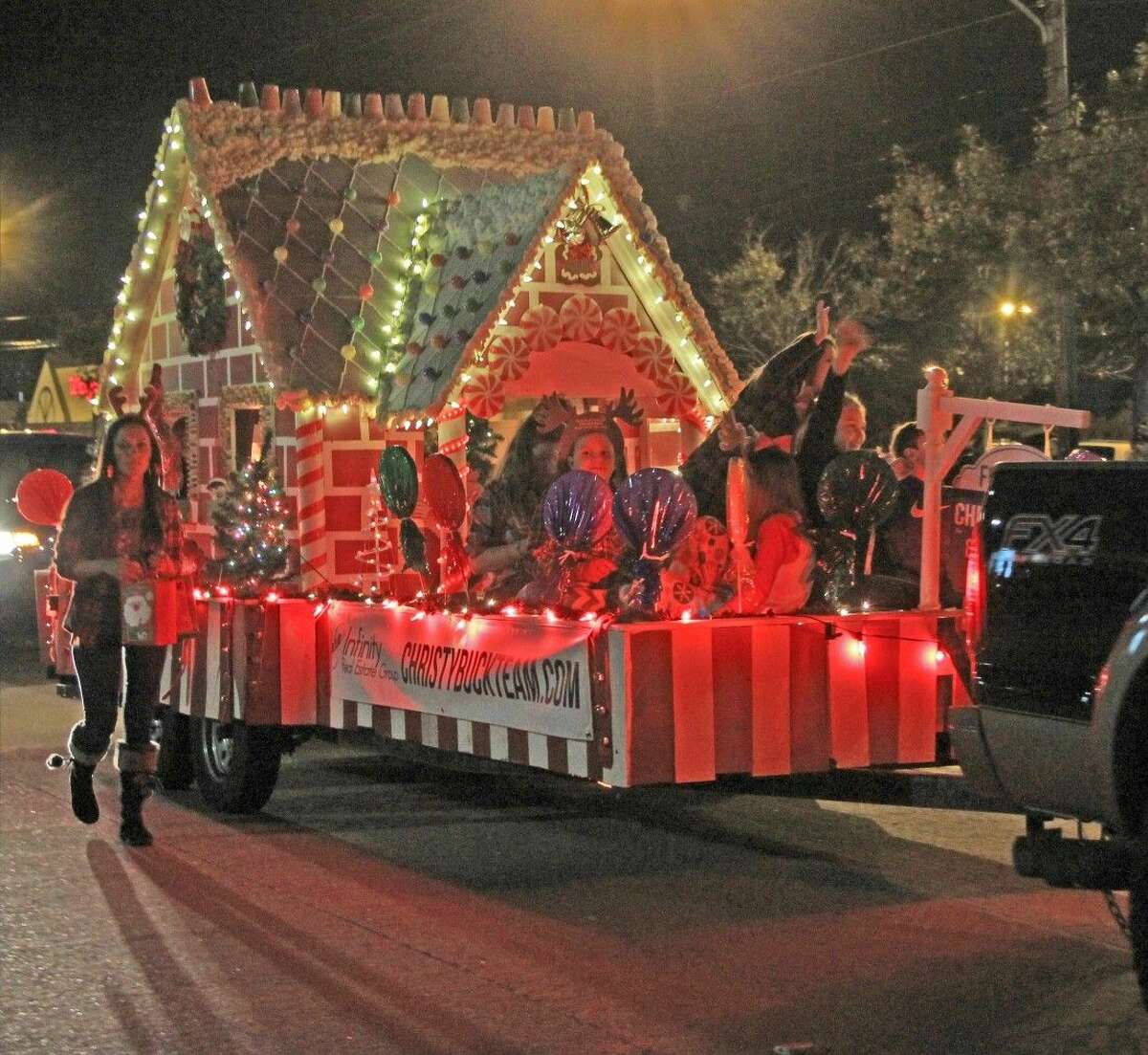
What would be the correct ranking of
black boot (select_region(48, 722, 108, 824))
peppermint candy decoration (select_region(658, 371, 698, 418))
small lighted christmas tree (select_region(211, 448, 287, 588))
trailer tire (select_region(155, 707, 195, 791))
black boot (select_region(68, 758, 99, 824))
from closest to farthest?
black boot (select_region(48, 722, 108, 824)), black boot (select_region(68, 758, 99, 824)), trailer tire (select_region(155, 707, 195, 791)), small lighted christmas tree (select_region(211, 448, 287, 588)), peppermint candy decoration (select_region(658, 371, 698, 418))

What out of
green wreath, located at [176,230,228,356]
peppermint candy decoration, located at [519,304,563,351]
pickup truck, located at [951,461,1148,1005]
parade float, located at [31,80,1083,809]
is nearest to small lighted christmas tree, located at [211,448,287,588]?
parade float, located at [31,80,1083,809]

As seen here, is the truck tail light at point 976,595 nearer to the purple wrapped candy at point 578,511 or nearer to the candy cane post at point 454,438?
the purple wrapped candy at point 578,511

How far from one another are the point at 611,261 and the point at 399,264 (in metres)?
1.33

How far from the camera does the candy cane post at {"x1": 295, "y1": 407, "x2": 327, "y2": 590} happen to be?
1086 cm

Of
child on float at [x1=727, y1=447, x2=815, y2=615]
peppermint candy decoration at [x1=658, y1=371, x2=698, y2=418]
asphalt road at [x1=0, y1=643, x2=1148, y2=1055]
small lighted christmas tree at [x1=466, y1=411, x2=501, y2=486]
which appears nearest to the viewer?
asphalt road at [x1=0, y1=643, x2=1148, y2=1055]

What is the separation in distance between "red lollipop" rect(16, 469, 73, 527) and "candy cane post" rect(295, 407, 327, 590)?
4.67ft

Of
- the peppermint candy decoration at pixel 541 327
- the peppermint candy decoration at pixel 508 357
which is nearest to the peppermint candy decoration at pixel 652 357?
the peppermint candy decoration at pixel 541 327

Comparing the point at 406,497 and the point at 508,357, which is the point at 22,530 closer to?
the point at 508,357

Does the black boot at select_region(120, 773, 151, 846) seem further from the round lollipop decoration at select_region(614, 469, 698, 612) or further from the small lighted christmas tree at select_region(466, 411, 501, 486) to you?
the small lighted christmas tree at select_region(466, 411, 501, 486)

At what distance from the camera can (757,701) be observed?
722 cm

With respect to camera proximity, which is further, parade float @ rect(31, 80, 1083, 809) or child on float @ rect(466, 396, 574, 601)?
child on float @ rect(466, 396, 574, 601)

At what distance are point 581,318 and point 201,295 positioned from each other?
2512 mm

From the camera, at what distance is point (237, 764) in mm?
9414

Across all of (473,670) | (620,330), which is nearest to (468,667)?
(473,670)
